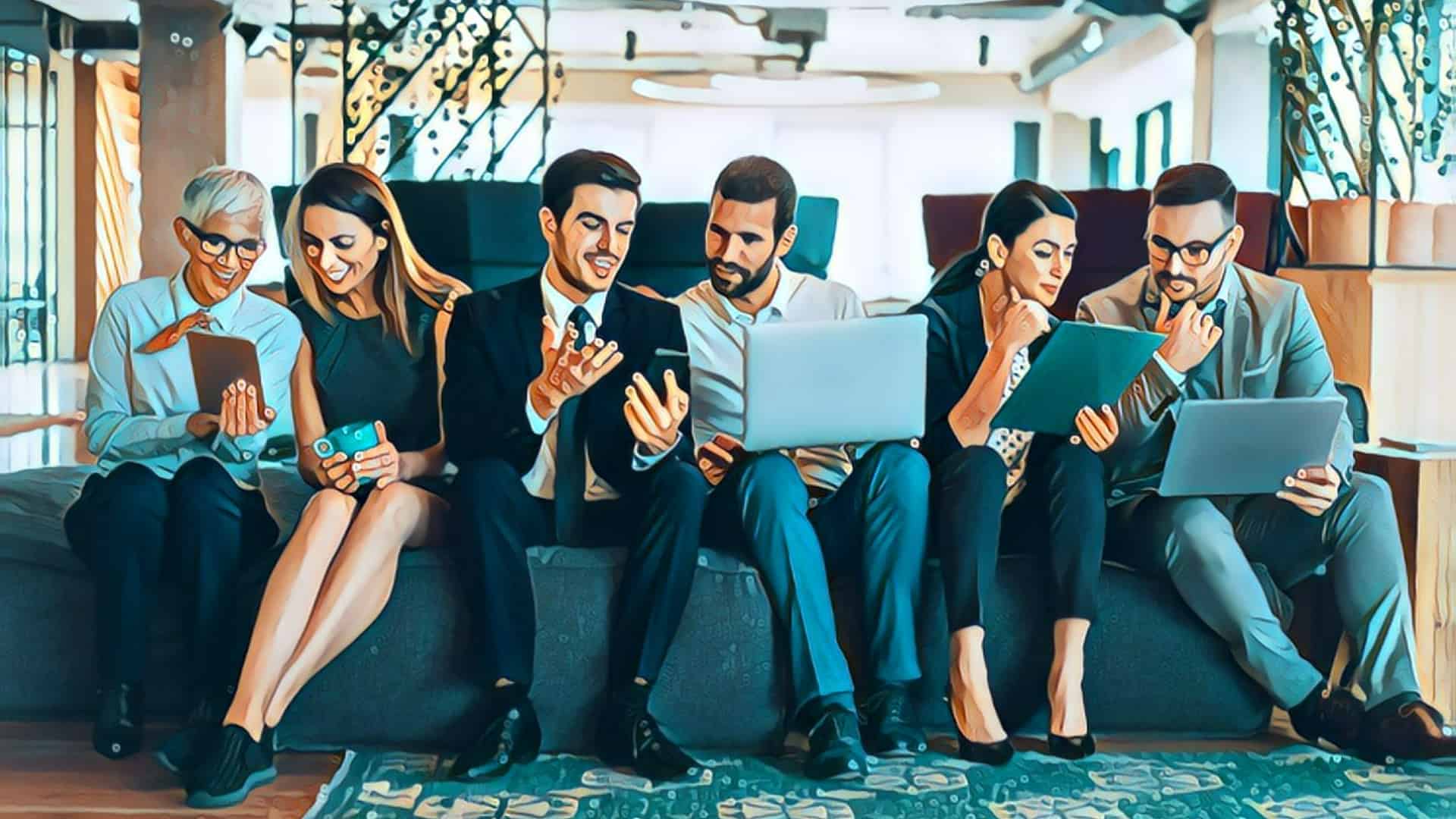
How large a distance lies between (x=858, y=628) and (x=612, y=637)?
0.44 meters

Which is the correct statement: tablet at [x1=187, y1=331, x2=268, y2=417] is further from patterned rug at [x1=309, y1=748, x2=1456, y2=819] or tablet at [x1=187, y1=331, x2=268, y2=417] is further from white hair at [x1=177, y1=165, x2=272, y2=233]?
patterned rug at [x1=309, y1=748, x2=1456, y2=819]

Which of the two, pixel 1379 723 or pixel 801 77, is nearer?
pixel 1379 723

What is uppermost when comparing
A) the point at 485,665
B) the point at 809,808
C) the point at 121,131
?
the point at 121,131

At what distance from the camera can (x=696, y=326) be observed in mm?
2385

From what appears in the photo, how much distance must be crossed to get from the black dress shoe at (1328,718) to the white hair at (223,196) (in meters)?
2.10

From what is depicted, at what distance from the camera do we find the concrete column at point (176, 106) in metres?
2.39

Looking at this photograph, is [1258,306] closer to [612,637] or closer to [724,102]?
[724,102]

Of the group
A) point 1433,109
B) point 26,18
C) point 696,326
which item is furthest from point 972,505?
point 26,18

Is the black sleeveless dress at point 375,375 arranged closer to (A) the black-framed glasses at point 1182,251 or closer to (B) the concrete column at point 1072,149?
(B) the concrete column at point 1072,149

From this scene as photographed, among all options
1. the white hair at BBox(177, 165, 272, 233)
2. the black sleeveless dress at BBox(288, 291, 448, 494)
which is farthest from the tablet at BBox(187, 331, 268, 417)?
the white hair at BBox(177, 165, 272, 233)

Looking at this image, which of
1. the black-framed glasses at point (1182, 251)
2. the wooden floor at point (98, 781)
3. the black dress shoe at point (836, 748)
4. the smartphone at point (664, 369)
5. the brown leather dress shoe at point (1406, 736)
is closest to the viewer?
the wooden floor at point (98, 781)

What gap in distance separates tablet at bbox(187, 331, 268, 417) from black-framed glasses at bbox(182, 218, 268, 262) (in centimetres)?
16

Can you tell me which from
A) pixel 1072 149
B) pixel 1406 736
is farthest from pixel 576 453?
pixel 1406 736

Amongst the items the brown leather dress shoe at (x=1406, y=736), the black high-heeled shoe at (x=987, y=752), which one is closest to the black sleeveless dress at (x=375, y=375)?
the black high-heeled shoe at (x=987, y=752)
